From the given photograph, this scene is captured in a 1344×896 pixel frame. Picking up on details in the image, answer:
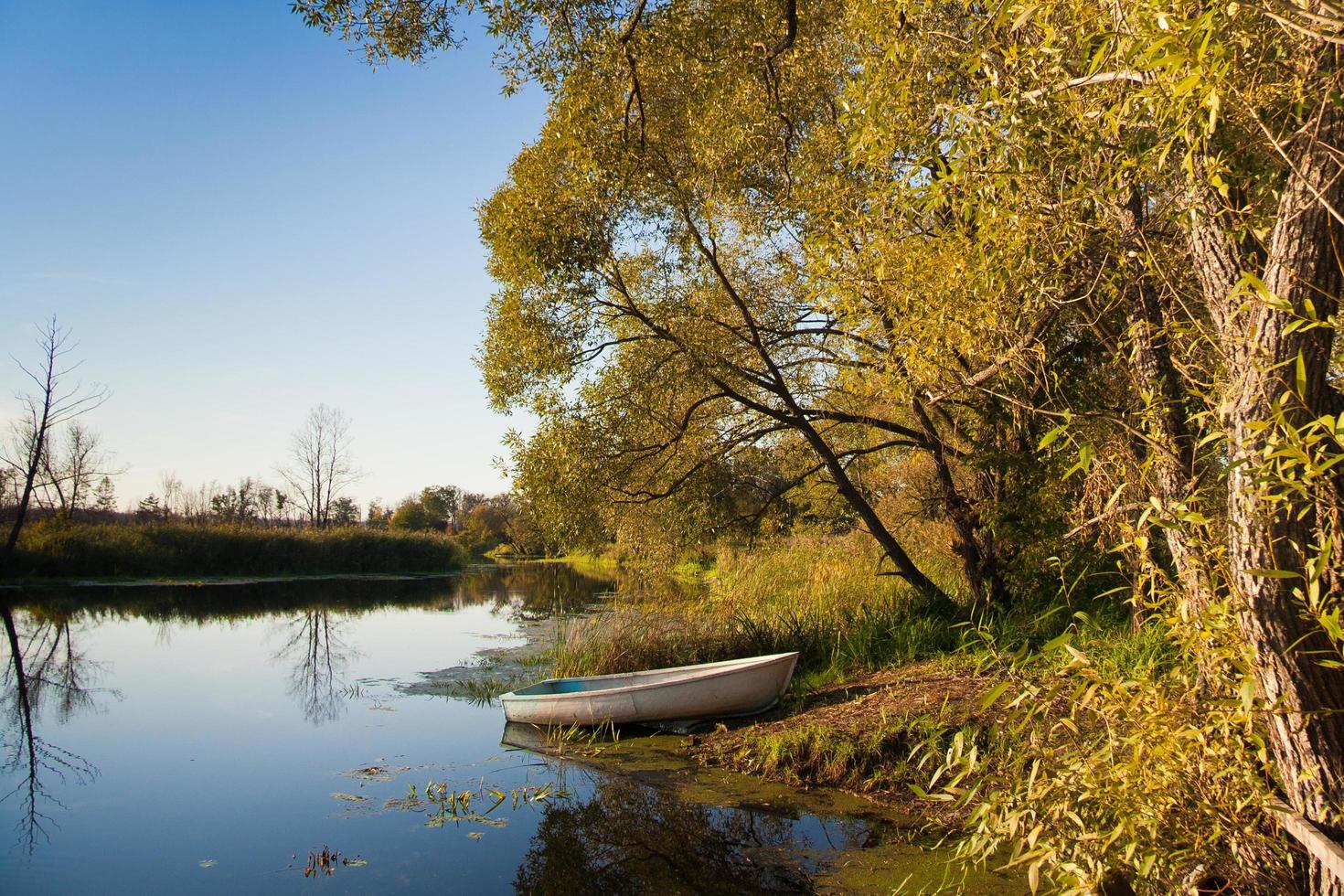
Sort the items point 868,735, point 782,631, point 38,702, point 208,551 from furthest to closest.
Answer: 1. point 208,551
2. point 38,702
3. point 782,631
4. point 868,735

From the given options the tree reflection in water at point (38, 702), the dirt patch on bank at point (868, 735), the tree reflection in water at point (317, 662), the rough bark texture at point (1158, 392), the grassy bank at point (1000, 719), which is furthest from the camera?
the tree reflection in water at point (317, 662)

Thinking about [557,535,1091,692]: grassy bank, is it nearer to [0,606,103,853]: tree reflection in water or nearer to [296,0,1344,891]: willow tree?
[296,0,1344,891]: willow tree

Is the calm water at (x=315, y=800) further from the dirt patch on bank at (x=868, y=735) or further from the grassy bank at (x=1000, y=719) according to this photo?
the grassy bank at (x=1000, y=719)

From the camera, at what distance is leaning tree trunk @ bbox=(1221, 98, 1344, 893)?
2822 mm

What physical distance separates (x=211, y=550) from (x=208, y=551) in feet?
0.42

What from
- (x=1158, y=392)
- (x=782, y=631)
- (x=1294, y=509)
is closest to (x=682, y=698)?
(x=782, y=631)

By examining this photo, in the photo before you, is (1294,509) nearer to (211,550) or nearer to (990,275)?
(990,275)

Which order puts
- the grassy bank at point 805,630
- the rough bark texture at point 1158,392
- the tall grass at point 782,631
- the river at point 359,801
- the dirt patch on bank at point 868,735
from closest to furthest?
the rough bark texture at point 1158,392 < the river at point 359,801 < the dirt patch on bank at point 868,735 < the grassy bank at point 805,630 < the tall grass at point 782,631

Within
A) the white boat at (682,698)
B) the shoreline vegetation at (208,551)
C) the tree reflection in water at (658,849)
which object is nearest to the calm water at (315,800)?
the tree reflection in water at (658,849)

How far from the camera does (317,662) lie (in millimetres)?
15469

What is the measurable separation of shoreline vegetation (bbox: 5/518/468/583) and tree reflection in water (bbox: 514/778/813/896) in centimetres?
2979

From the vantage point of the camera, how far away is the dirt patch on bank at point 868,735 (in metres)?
6.98

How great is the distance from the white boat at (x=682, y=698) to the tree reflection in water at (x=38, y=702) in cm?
450

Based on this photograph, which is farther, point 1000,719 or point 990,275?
point 1000,719
